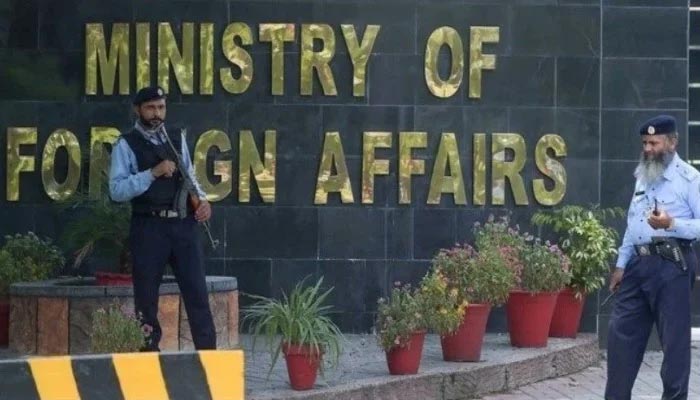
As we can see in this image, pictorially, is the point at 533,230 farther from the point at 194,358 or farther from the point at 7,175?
the point at 194,358

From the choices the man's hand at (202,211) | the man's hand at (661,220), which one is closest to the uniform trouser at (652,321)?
the man's hand at (661,220)

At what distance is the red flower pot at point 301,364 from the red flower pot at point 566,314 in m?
3.17

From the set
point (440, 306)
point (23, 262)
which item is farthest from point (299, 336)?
point (23, 262)

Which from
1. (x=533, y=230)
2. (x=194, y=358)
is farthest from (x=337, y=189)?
(x=194, y=358)

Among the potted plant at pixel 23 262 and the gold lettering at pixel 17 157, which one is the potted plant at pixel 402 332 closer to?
the potted plant at pixel 23 262

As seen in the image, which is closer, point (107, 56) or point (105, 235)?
point (105, 235)

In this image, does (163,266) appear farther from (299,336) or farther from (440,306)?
(440,306)

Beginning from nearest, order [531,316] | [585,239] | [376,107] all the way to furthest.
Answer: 1. [531,316]
2. [585,239]
3. [376,107]

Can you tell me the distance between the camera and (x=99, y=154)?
1316 cm

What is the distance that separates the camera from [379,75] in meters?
13.4

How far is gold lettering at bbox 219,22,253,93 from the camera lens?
522 inches

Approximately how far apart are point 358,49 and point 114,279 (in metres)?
3.04

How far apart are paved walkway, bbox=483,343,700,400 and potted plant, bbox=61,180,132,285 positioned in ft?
9.42

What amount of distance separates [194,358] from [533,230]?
6829 millimetres
